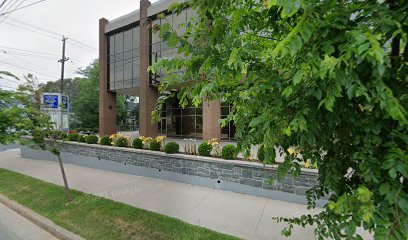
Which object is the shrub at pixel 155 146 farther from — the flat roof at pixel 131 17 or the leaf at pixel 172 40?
the flat roof at pixel 131 17

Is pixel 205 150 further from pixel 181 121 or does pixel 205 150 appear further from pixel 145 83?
pixel 181 121

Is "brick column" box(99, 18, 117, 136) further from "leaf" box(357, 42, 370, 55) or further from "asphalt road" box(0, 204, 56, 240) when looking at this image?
"leaf" box(357, 42, 370, 55)

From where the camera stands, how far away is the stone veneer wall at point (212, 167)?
583 centimetres

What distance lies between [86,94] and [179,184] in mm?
32008

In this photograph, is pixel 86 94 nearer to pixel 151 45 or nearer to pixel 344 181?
pixel 151 45

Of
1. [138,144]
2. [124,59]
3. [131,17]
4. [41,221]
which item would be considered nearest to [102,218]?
[41,221]

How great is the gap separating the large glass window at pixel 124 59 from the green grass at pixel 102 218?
15.3 meters

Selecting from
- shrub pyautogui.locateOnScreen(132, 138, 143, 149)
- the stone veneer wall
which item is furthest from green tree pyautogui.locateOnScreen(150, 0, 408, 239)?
shrub pyautogui.locateOnScreen(132, 138, 143, 149)

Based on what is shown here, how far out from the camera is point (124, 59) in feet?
70.9

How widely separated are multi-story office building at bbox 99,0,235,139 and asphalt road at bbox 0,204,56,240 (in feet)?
42.6

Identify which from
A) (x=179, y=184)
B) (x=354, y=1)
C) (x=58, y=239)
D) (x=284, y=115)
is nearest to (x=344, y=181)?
(x=284, y=115)

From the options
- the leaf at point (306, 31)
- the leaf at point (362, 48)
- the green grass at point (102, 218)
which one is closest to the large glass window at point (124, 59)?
the green grass at point (102, 218)

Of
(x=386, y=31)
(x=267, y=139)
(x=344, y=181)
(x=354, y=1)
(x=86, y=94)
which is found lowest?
(x=344, y=181)

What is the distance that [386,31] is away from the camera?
1162 millimetres
